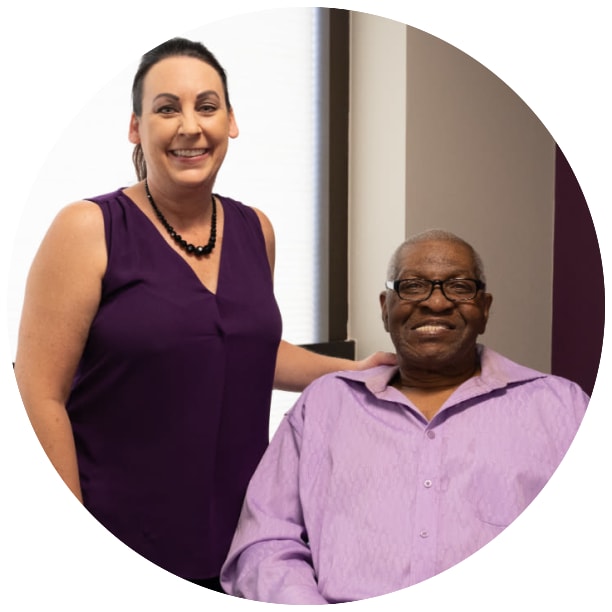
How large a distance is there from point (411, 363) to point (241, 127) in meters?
1.10

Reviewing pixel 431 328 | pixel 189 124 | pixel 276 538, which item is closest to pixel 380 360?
pixel 431 328

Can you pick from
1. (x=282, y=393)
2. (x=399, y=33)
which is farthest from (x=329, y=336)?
(x=399, y=33)

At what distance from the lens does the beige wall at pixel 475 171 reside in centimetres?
217

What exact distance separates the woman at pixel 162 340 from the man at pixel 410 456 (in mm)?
110

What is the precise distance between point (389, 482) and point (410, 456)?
6 centimetres

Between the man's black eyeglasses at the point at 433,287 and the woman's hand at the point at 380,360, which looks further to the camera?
the woman's hand at the point at 380,360

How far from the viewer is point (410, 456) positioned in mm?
1485

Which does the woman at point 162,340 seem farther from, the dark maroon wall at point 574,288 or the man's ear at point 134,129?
the dark maroon wall at point 574,288

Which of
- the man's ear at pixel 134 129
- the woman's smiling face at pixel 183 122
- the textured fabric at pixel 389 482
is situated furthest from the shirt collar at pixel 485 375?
the man's ear at pixel 134 129

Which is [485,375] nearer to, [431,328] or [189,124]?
[431,328]

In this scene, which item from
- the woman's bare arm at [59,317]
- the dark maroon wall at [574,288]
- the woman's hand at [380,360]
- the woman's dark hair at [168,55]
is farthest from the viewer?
the dark maroon wall at [574,288]

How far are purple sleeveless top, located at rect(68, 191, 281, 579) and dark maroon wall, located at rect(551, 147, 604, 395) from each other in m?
0.90

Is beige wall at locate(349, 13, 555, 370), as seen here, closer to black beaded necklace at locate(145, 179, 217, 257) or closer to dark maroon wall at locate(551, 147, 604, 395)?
dark maroon wall at locate(551, 147, 604, 395)

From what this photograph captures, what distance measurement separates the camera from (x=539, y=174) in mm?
2199
